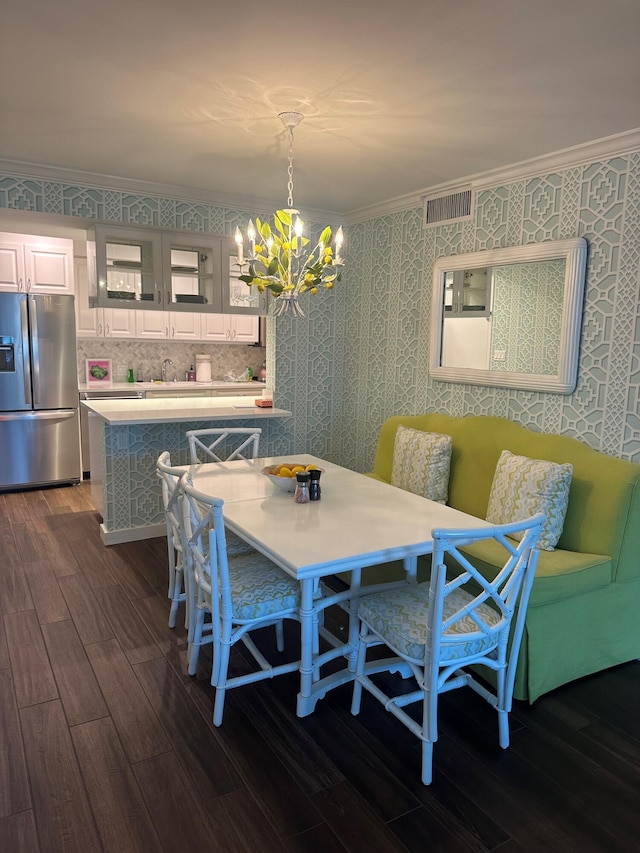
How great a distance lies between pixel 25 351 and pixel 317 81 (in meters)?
4.02

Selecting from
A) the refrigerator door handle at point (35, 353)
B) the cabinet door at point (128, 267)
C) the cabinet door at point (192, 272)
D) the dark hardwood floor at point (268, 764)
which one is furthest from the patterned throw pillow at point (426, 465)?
the refrigerator door handle at point (35, 353)

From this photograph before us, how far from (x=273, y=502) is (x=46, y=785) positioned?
4.32 ft

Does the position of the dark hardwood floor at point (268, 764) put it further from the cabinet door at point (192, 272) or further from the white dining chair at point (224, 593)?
the cabinet door at point (192, 272)

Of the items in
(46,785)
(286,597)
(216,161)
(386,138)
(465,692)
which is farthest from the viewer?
(216,161)

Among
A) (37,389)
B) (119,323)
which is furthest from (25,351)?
(119,323)

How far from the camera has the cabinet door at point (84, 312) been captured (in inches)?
233

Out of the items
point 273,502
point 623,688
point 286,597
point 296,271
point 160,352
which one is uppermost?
point 296,271

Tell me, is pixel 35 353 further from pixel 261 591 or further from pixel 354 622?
pixel 354 622

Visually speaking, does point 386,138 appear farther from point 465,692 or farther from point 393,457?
point 465,692

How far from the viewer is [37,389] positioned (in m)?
5.43

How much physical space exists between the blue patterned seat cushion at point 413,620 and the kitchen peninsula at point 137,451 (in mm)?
2248

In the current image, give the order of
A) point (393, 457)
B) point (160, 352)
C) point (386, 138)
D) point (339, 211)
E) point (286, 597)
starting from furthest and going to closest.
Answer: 1. point (160, 352)
2. point (339, 211)
3. point (393, 457)
4. point (386, 138)
5. point (286, 597)

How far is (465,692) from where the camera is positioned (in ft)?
8.34

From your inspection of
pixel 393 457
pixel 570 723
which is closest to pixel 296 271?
pixel 393 457
